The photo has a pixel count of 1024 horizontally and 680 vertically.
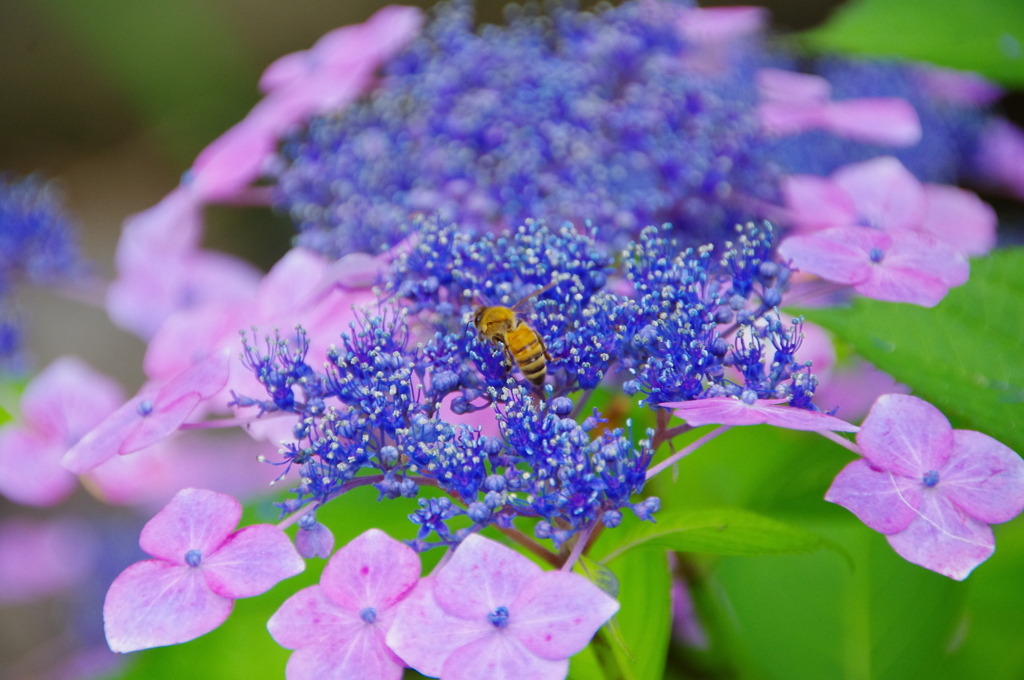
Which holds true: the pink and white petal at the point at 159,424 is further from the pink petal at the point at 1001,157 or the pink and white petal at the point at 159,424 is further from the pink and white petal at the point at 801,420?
the pink petal at the point at 1001,157

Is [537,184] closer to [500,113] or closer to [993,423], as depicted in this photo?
[500,113]

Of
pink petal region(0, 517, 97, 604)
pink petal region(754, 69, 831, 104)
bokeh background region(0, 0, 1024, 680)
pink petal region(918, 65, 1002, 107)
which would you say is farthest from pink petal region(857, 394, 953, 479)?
bokeh background region(0, 0, 1024, 680)

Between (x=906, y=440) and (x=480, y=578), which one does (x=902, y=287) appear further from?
(x=480, y=578)

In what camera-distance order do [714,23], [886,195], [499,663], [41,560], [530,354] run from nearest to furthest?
[499,663]
[530,354]
[886,195]
[714,23]
[41,560]

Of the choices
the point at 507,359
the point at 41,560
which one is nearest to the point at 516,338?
the point at 507,359

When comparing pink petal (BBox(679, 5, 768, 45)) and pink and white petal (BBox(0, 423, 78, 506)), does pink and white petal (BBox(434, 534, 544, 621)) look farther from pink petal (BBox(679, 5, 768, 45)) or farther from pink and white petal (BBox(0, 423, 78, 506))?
pink petal (BBox(679, 5, 768, 45))

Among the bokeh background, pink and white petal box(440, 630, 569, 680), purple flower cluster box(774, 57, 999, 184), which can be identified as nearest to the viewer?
pink and white petal box(440, 630, 569, 680)

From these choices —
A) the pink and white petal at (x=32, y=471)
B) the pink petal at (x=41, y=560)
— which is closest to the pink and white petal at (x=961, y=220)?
the pink and white petal at (x=32, y=471)
